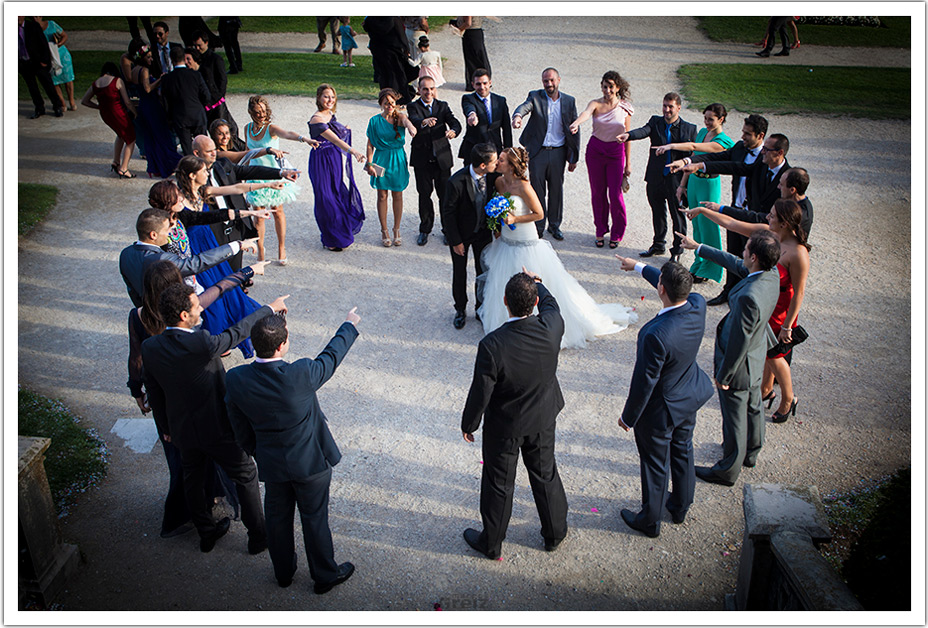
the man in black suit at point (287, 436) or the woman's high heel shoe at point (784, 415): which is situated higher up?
the man in black suit at point (287, 436)

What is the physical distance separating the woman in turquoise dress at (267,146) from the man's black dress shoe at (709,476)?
5.46 metres

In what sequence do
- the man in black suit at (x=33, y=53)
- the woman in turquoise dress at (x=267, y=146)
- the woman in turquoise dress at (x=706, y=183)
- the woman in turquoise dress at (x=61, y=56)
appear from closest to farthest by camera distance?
the woman in turquoise dress at (x=706, y=183)
the woman in turquoise dress at (x=267, y=146)
the man in black suit at (x=33, y=53)
the woman in turquoise dress at (x=61, y=56)

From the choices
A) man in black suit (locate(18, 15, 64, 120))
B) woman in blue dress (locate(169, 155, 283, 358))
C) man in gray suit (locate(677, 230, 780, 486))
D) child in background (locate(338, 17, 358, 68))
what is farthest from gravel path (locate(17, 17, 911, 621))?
child in background (locate(338, 17, 358, 68))

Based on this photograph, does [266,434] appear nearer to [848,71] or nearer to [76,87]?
[76,87]

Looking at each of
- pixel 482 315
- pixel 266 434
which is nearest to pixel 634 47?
pixel 482 315

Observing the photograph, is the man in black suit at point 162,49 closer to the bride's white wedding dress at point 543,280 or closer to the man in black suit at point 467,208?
the man in black suit at point 467,208

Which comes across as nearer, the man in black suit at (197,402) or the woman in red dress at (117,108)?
the man in black suit at (197,402)

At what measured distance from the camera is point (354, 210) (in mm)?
8891

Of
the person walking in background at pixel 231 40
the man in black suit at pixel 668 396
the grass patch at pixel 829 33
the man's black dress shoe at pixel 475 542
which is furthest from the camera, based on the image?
the grass patch at pixel 829 33

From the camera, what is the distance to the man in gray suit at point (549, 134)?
8508mm

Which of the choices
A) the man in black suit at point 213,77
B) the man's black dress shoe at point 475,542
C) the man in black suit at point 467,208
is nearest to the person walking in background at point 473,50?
the man in black suit at point 213,77

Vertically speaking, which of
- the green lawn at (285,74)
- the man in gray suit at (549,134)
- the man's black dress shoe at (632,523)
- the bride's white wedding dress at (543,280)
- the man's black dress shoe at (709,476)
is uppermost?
the green lawn at (285,74)

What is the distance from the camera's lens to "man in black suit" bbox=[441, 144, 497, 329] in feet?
21.9

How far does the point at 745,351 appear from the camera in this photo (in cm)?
483
